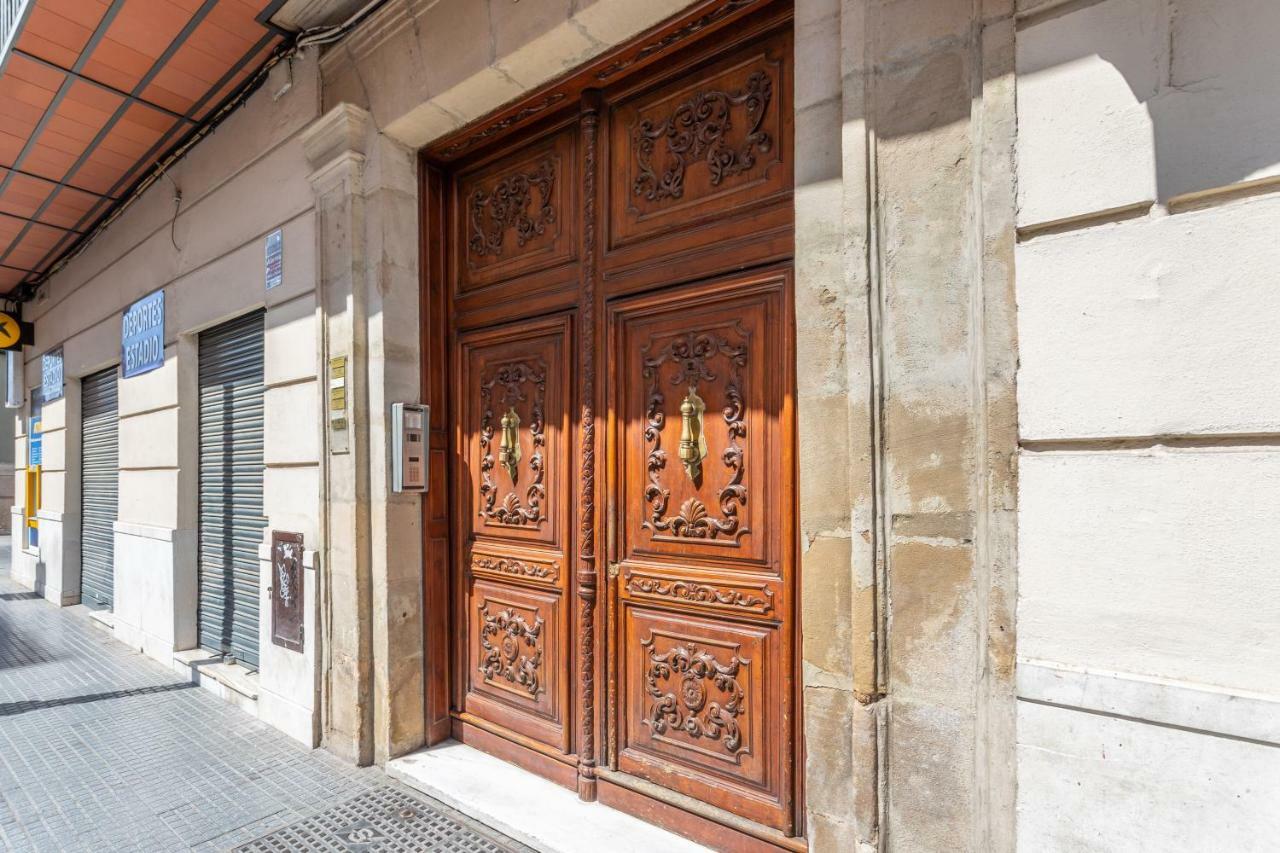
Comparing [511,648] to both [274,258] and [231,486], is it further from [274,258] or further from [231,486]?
[231,486]

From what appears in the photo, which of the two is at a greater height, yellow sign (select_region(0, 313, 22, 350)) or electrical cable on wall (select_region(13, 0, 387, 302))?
electrical cable on wall (select_region(13, 0, 387, 302))

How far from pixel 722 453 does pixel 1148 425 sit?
1.59m

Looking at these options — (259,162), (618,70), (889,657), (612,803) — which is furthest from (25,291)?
(889,657)

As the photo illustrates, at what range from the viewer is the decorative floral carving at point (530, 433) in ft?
12.3

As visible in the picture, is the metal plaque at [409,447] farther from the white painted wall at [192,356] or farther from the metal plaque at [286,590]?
the metal plaque at [286,590]

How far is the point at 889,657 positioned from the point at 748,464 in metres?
1.02

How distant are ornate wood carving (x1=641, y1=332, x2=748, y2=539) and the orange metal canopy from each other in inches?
133

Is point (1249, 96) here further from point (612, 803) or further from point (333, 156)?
point (333, 156)

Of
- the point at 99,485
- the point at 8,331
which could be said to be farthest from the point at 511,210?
the point at 8,331

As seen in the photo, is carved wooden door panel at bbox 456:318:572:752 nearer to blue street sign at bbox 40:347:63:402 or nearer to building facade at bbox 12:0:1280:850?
building facade at bbox 12:0:1280:850

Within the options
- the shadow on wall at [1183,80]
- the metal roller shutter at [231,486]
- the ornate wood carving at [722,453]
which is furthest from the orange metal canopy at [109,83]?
the shadow on wall at [1183,80]

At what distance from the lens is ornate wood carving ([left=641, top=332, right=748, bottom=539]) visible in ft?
9.67

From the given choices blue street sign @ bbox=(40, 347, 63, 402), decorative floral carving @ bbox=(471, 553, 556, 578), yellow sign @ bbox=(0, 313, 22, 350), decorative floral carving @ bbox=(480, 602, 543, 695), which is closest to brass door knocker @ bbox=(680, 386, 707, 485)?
decorative floral carving @ bbox=(471, 553, 556, 578)

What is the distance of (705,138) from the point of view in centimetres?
311
